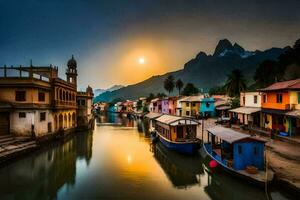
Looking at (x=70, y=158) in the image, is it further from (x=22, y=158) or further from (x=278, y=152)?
(x=278, y=152)

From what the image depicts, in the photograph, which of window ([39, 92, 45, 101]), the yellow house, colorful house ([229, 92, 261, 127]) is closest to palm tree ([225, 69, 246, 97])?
the yellow house

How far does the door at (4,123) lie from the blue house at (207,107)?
1726 inches

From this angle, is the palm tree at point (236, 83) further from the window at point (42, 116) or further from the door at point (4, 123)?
the door at point (4, 123)

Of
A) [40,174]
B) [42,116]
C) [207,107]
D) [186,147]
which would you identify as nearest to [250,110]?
[186,147]

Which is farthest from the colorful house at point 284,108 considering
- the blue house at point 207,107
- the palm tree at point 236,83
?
the palm tree at point 236,83

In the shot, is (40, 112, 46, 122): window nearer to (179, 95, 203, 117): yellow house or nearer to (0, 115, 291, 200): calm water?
(0, 115, 291, 200): calm water

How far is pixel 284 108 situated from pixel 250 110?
9.02 m

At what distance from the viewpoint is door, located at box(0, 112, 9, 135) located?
29734 millimetres

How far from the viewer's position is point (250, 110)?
124 feet

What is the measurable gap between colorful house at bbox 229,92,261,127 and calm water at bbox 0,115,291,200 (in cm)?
1724

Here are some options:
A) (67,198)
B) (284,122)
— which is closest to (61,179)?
(67,198)

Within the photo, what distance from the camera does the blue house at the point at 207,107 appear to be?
6006cm

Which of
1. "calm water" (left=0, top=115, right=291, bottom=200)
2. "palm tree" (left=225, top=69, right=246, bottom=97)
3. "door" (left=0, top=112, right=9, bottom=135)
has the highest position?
"palm tree" (left=225, top=69, right=246, bottom=97)

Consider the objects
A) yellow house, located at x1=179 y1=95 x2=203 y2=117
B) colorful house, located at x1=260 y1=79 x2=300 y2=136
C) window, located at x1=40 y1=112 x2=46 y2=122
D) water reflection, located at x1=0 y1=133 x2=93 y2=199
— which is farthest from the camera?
yellow house, located at x1=179 y1=95 x2=203 y2=117
